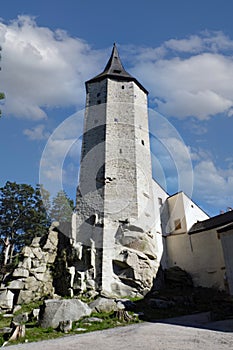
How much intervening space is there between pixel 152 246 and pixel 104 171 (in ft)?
19.3

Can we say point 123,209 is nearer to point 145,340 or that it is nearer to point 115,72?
point 145,340

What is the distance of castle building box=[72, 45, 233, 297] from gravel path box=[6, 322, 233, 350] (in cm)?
646

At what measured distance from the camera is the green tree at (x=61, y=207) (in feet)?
91.3

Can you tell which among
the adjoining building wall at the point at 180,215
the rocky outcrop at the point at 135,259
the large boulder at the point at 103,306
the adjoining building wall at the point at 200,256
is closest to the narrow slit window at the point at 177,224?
the adjoining building wall at the point at 180,215

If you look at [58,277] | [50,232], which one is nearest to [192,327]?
[58,277]

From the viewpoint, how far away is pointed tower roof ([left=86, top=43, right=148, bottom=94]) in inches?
886

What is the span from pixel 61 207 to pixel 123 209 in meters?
13.7

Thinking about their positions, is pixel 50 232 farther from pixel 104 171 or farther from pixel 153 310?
pixel 153 310

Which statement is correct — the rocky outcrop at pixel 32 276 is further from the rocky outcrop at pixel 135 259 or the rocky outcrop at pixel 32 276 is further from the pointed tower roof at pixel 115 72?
the pointed tower roof at pixel 115 72

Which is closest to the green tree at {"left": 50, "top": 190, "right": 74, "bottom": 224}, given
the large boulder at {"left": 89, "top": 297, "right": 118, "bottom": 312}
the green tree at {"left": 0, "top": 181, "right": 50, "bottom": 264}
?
the green tree at {"left": 0, "top": 181, "right": 50, "bottom": 264}

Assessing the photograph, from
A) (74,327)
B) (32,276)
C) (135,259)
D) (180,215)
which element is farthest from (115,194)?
(74,327)

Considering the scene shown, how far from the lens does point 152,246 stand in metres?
16.9

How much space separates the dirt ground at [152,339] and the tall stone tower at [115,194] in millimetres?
6089

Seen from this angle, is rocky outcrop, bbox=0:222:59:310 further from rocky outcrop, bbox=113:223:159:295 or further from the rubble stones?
rocky outcrop, bbox=113:223:159:295
